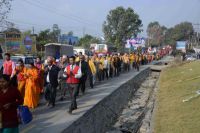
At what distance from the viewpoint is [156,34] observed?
169 metres

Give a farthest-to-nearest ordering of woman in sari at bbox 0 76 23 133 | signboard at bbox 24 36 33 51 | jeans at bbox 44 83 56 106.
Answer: signboard at bbox 24 36 33 51
jeans at bbox 44 83 56 106
woman in sari at bbox 0 76 23 133

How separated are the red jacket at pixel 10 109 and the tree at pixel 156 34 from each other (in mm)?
157664

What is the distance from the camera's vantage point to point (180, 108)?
16953 millimetres

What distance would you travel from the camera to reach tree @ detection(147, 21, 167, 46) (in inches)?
6589

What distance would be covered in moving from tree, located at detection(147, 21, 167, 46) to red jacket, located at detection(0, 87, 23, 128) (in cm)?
15766

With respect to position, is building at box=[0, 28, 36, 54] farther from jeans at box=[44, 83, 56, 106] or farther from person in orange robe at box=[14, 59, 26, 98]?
person in orange robe at box=[14, 59, 26, 98]

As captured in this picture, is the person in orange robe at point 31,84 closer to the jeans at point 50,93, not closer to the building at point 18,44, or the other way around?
the jeans at point 50,93

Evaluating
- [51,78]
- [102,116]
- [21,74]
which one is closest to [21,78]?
[21,74]

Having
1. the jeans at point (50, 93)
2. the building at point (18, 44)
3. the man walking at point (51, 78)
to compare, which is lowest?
the jeans at point (50, 93)

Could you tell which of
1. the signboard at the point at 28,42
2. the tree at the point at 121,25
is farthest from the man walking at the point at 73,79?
the tree at the point at 121,25

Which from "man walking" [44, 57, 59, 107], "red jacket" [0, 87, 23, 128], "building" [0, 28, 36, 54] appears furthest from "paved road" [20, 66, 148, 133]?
"building" [0, 28, 36, 54]

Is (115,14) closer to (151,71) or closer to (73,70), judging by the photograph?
(151,71)

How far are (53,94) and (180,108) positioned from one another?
4890 mm

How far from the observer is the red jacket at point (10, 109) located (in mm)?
7652
